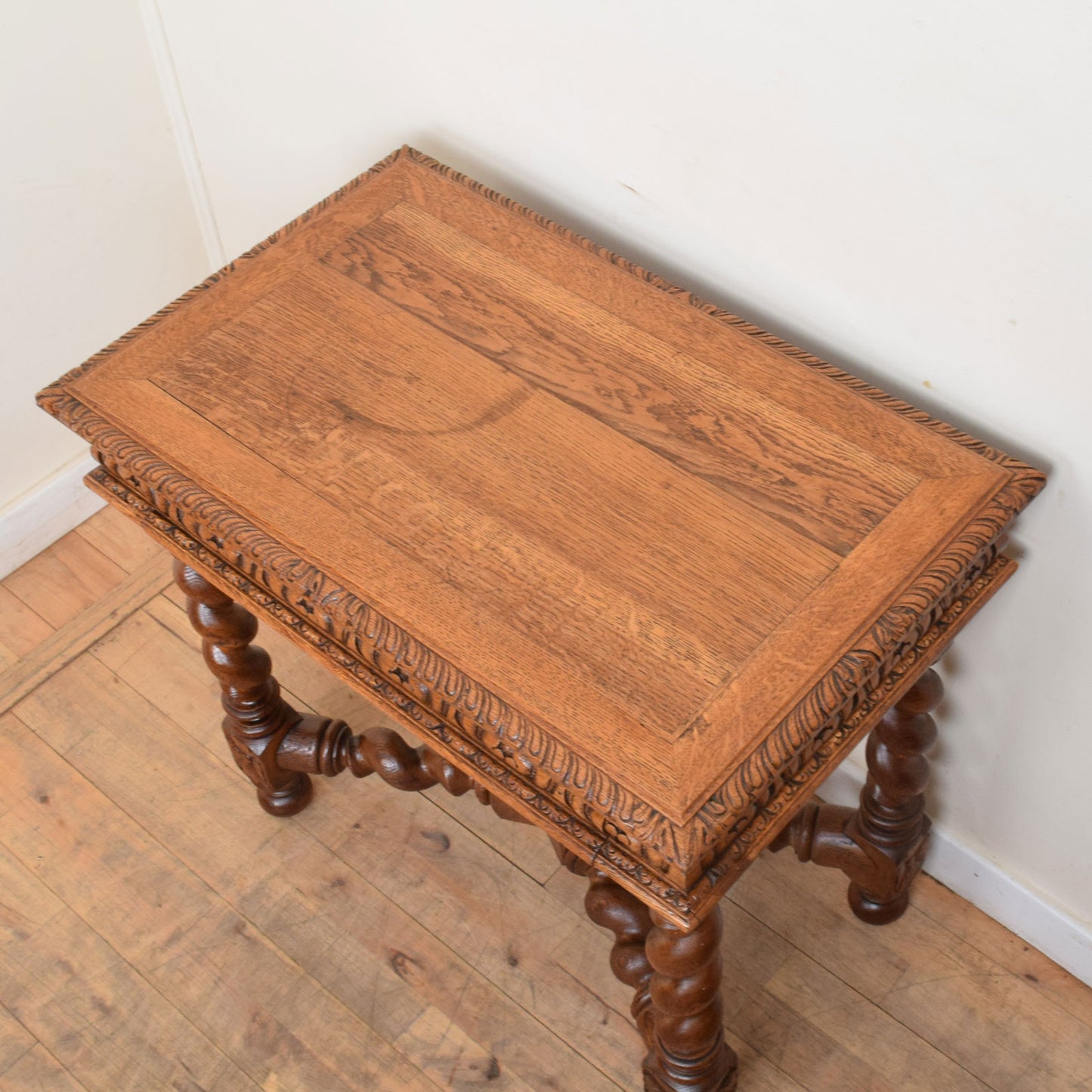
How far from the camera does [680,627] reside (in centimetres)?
85

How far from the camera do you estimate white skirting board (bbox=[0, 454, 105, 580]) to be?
1643 millimetres

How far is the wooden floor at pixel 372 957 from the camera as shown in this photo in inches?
48.8

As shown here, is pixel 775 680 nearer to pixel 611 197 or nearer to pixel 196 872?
pixel 611 197

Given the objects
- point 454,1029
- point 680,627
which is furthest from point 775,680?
point 454,1029

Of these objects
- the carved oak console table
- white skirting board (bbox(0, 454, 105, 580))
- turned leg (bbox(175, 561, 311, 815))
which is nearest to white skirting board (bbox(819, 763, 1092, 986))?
the carved oak console table

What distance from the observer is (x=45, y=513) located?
5.49 feet

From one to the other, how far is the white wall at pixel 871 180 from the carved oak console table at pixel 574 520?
0.05 metres

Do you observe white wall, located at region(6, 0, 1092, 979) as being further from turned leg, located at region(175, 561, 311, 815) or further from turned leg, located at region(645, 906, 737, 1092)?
turned leg, located at region(175, 561, 311, 815)

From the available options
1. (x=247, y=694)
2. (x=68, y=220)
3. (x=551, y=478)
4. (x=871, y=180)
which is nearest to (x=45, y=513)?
(x=68, y=220)

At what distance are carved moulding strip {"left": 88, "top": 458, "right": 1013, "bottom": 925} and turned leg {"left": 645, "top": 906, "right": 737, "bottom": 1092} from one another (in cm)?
8

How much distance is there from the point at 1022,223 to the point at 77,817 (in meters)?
1.16

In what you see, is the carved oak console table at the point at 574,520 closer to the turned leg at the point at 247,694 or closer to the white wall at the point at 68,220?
the turned leg at the point at 247,694

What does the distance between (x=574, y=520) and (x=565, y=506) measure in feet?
0.05

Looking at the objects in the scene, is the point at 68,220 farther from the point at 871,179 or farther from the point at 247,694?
the point at 871,179
